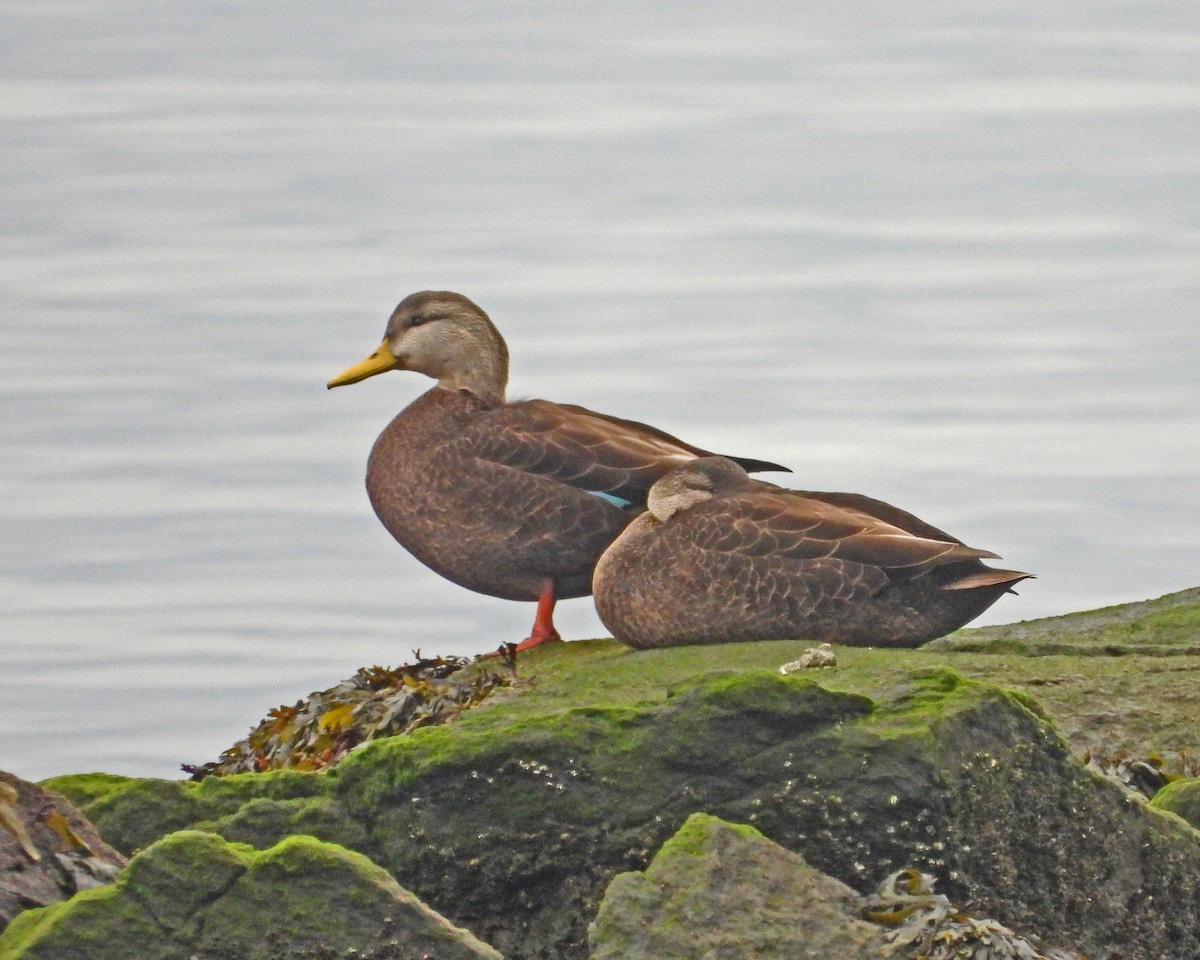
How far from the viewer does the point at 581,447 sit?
33.3ft

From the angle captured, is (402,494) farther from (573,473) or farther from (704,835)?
(704,835)

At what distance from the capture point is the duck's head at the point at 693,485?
943cm

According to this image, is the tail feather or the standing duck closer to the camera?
the tail feather

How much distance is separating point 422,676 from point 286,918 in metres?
4.49

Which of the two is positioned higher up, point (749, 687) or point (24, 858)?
point (749, 687)

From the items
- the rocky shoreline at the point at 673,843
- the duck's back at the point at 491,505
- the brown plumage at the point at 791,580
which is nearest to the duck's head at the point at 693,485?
the brown plumage at the point at 791,580

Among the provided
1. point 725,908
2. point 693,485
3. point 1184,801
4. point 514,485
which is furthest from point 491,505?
point 725,908

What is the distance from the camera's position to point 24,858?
5.98 meters

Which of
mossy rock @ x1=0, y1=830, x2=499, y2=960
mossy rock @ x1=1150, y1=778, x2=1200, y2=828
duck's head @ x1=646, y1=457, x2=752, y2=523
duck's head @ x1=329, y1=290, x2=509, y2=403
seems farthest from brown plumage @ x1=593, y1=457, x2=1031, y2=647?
mossy rock @ x1=0, y1=830, x2=499, y2=960

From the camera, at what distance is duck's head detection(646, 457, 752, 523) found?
30.9 ft

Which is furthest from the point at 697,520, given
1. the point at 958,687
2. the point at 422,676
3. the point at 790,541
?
the point at 958,687

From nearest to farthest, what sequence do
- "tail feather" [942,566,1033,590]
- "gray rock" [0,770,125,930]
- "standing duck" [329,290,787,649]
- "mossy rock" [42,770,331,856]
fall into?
"gray rock" [0,770,125,930] → "mossy rock" [42,770,331,856] → "tail feather" [942,566,1033,590] → "standing duck" [329,290,787,649]

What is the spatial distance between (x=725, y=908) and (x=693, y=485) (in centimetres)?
403

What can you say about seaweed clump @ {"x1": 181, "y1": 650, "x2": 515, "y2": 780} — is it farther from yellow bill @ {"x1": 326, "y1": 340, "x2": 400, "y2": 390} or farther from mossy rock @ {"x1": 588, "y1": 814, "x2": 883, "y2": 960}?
mossy rock @ {"x1": 588, "y1": 814, "x2": 883, "y2": 960}
